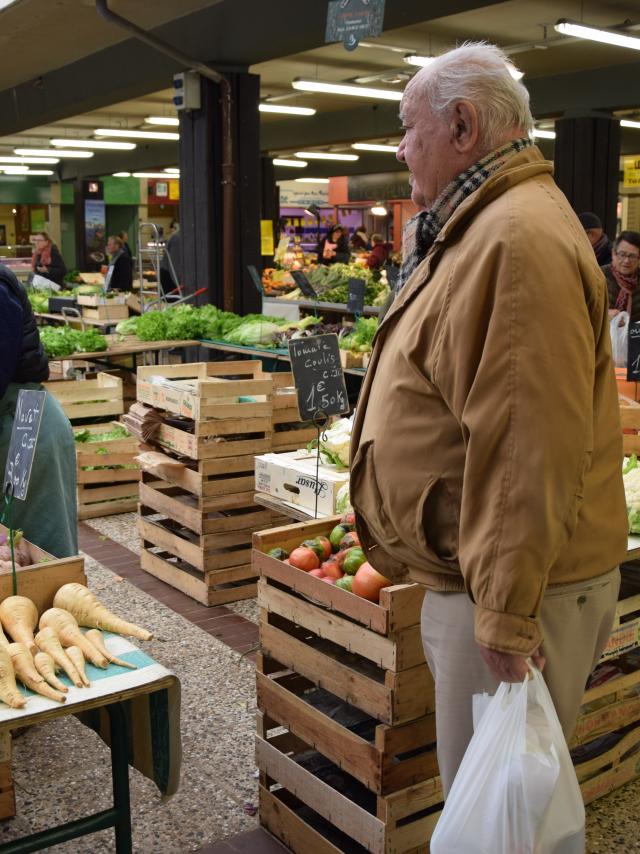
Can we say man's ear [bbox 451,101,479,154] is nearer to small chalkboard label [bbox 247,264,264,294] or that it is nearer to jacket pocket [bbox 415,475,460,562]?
jacket pocket [bbox 415,475,460,562]

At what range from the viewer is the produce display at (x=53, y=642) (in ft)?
8.03

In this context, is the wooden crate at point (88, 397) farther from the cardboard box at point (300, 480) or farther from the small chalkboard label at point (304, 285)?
the cardboard box at point (300, 480)

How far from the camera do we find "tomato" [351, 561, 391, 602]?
284cm

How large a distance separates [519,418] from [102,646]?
146cm

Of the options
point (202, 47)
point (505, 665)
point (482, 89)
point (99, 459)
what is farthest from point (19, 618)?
point (202, 47)

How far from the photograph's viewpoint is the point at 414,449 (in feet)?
6.41

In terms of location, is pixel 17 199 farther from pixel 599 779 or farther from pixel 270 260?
pixel 599 779

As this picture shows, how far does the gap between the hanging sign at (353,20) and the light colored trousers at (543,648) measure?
562 centimetres

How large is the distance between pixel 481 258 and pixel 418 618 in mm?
1252

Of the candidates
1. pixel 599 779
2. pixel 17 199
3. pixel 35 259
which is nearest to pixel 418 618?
pixel 599 779

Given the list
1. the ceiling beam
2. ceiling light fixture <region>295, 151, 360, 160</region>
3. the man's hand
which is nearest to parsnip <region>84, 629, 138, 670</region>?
the man's hand

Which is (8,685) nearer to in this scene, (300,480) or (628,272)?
(300,480)

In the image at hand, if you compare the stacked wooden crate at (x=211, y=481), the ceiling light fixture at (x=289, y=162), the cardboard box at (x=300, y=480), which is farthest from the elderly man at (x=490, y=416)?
the ceiling light fixture at (x=289, y=162)

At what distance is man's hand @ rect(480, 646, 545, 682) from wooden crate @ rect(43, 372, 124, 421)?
238 inches
